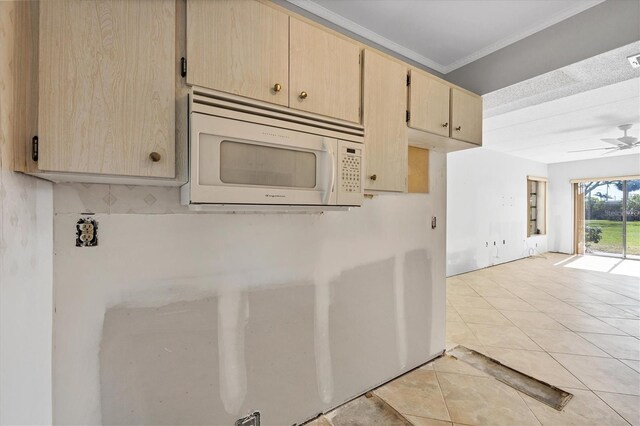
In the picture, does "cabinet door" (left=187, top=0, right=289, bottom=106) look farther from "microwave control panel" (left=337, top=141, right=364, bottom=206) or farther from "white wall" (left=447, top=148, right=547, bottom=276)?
"white wall" (left=447, top=148, right=547, bottom=276)

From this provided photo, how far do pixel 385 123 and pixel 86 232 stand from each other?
154 centimetres

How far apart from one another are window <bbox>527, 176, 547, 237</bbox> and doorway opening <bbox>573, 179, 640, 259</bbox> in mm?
748

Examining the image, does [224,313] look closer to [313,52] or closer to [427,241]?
[313,52]

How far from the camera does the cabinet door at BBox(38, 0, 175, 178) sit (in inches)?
35.4

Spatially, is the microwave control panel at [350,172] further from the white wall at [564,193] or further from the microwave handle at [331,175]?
the white wall at [564,193]

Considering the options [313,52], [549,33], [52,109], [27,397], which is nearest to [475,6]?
[549,33]

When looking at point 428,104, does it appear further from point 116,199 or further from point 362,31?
point 116,199

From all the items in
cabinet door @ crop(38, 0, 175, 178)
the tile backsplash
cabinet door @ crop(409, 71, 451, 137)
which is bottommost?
the tile backsplash

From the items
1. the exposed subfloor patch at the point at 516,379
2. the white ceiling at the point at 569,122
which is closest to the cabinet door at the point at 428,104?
the exposed subfloor patch at the point at 516,379

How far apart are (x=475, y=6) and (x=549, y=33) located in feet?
2.08

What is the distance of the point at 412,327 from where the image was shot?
2.35m

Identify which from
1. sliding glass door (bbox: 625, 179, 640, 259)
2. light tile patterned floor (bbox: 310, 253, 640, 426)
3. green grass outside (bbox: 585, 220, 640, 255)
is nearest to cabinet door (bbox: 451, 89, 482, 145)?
light tile patterned floor (bbox: 310, 253, 640, 426)

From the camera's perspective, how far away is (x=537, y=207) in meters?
8.64

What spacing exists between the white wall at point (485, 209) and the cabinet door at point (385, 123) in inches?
166
